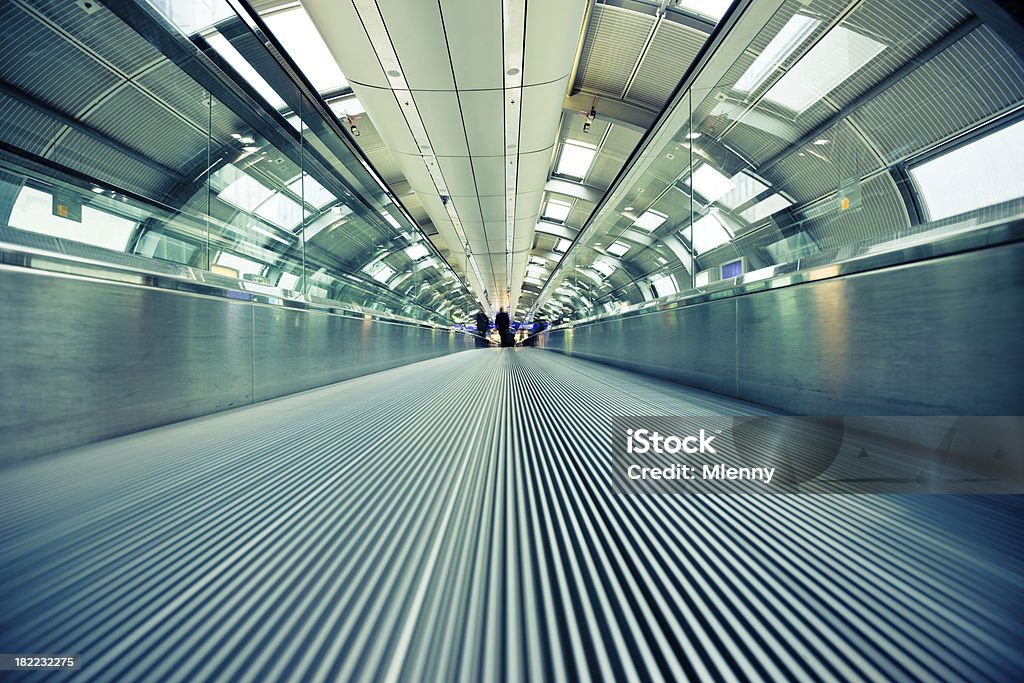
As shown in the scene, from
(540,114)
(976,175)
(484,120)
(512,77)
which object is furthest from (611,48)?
(976,175)

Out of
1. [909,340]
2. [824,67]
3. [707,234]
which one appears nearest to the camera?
[909,340]

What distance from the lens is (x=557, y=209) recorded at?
41.6 ft

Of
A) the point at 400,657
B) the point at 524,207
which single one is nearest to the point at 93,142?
the point at 400,657

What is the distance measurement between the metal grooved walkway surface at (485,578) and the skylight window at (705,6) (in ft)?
21.1

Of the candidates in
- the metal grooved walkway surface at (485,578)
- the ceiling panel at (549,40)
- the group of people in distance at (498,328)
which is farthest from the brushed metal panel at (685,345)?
the group of people in distance at (498,328)

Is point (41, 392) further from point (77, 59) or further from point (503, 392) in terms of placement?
point (503, 392)

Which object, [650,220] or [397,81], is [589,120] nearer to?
[650,220]

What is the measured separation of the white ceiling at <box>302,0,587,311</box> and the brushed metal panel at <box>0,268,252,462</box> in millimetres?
3187

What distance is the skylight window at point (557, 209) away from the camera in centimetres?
1212

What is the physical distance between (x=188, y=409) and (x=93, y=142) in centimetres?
187

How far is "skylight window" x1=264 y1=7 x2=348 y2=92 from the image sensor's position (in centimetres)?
512

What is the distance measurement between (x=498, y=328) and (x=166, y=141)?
41312mm

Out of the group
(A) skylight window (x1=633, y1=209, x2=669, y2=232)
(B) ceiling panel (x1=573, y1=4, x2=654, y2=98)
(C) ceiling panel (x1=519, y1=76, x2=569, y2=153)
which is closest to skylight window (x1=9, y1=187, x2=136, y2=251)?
(C) ceiling panel (x1=519, y1=76, x2=569, y2=153)

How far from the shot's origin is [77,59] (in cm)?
239
